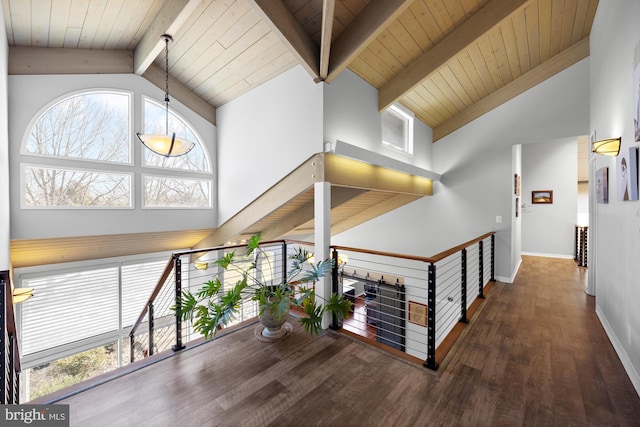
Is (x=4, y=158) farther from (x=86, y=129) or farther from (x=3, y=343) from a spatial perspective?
(x=3, y=343)

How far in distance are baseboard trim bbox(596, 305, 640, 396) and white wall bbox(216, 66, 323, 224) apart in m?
3.34

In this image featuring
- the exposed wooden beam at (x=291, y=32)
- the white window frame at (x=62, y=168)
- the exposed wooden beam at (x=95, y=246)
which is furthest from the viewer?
the exposed wooden beam at (x=95, y=246)

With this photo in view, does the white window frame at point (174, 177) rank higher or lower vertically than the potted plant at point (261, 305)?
higher

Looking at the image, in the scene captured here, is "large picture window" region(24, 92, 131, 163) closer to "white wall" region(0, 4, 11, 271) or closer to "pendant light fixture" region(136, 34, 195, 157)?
"white wall" region(0, 4, 11, 271)

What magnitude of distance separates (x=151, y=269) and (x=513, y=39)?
727 centimetres

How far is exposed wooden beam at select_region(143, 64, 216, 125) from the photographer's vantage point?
4301 millimetres

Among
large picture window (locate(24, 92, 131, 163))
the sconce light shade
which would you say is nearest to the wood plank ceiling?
large picture window (locate(24, 92, 131, 163))

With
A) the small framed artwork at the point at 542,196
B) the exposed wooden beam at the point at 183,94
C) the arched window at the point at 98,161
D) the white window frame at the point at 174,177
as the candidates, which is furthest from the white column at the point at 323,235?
the small framed artwork at the point at 542,196

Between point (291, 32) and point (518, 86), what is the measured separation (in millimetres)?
4294

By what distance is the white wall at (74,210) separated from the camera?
3.30 meters

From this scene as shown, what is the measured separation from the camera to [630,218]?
216 cm

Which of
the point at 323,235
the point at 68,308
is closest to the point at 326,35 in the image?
the point at 323,235

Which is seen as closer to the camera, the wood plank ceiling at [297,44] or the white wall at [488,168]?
the wood plank ceiling at [297,44]

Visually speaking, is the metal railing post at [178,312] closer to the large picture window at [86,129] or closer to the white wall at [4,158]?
the white wall at [4,158]
